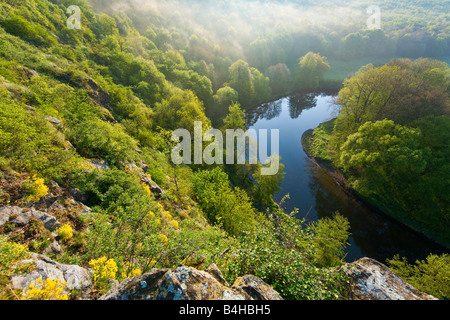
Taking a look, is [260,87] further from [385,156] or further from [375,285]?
[375,285]

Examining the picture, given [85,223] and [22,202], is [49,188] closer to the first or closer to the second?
[22,202]

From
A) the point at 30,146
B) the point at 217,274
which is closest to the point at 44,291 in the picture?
the point at 217,274

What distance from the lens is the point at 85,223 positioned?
28.4 ft

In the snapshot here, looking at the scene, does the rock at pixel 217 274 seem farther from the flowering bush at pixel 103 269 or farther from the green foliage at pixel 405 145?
the green foliage at pixel 405 145

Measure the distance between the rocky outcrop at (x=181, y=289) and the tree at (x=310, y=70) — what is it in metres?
70.3

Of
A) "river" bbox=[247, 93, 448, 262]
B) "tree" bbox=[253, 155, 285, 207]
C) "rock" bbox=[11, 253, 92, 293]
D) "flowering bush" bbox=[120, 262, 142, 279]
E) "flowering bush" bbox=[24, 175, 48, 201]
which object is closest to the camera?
"rock" bbox=[11, 253, 92, 293]

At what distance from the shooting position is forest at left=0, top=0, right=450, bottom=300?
277 inches

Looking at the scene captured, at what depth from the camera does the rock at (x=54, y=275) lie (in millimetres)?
4742

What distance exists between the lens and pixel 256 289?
16.9 feet

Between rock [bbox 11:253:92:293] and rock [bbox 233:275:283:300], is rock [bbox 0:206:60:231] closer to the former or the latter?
rock [bbox 11:253:92:293]

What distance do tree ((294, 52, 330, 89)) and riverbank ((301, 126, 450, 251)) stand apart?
102ft

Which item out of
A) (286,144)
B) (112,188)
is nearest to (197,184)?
(112,188)

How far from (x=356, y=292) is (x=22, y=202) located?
1247 centimetres

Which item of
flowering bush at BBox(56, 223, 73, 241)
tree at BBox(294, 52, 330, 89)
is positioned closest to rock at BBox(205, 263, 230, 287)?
flowering bush at BBox(56, 223, 73, 241)
